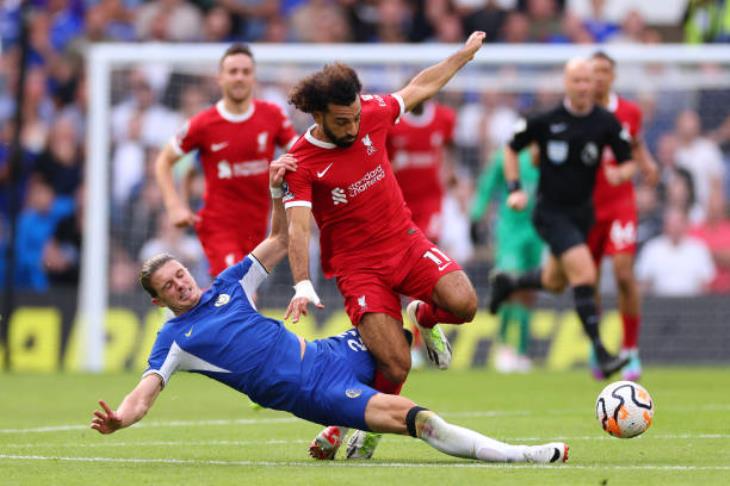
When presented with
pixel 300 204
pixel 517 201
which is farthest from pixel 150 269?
pixel 517 201

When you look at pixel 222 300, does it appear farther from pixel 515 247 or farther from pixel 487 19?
pixel 487 19

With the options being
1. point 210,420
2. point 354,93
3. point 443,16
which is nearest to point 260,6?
point 443,16

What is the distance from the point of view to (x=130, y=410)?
→ 26.8 ft

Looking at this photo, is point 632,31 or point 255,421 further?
point 632,31

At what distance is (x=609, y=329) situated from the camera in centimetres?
1839

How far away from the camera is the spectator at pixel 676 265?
18.9 meters

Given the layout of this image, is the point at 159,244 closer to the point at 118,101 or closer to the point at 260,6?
the point at 118,101

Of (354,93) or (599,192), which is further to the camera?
(599,192)

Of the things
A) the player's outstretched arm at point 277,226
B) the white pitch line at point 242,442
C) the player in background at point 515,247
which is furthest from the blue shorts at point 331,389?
the player in background at point 515,247

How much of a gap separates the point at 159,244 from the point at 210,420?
287 inches

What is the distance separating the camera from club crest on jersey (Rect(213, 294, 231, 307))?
28.7ft

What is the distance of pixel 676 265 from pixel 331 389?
36.7ft

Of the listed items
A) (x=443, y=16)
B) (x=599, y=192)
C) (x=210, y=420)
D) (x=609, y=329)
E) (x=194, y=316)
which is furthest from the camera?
(x=443, y=16)

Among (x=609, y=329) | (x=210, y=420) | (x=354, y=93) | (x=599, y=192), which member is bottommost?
(x=609, y=329)
